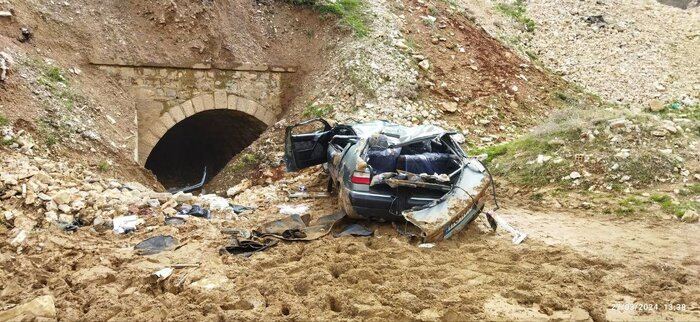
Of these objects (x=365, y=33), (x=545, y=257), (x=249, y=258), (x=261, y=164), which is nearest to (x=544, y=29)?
(x=365, y=33)

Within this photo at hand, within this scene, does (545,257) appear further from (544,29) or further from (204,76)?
(544,29)

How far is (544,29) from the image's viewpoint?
15.8 m

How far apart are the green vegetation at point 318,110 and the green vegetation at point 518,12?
27.3ft

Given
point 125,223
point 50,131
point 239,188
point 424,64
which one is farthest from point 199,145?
point 125,223

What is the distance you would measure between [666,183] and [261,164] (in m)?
7.00

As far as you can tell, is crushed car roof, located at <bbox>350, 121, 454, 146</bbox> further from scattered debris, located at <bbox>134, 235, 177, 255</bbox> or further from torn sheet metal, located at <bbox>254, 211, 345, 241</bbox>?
scattered debris, located at <bbox>134, 235, 177, 255</bbox>

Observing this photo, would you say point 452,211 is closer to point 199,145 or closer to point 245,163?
point 245,163

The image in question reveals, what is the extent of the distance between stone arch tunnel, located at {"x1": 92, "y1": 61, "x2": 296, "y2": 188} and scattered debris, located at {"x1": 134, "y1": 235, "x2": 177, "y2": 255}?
4534mm

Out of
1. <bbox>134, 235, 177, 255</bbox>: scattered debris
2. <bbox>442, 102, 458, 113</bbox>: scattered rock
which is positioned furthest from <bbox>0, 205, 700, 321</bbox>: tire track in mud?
<bbox>442, 102, 458, 113</bbox>: scattered rock

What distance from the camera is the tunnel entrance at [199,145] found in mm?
12172

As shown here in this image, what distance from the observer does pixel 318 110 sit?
10.8 meters

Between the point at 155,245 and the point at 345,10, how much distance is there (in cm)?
917

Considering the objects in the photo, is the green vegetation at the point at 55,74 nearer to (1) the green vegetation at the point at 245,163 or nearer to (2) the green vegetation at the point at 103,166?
(2) the green vegetation at the point at 103,166

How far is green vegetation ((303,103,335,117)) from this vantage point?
35.0 feet
